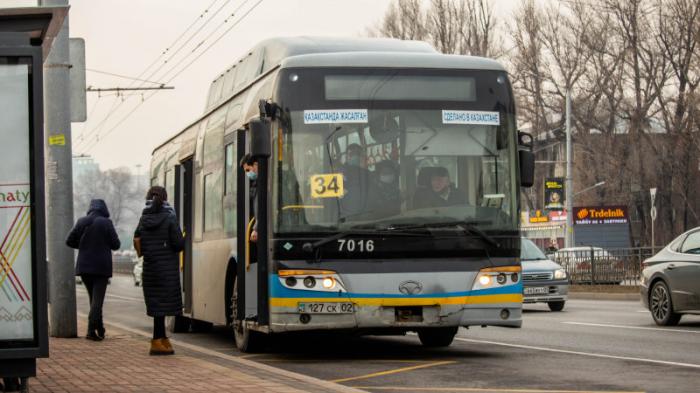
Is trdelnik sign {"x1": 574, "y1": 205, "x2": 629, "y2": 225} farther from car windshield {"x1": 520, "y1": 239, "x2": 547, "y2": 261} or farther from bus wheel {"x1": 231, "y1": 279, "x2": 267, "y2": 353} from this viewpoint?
bus wheel {"x1": 231, "y1": 279, "x2": 267, "y2": 353}

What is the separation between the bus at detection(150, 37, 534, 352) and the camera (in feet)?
42.4

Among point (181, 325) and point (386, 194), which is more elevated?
point (386, 194)

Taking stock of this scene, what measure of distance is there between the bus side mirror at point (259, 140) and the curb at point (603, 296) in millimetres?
20685

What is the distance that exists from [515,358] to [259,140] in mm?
3481

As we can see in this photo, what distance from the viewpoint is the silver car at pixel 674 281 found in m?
18.4

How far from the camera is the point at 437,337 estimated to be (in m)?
15.4

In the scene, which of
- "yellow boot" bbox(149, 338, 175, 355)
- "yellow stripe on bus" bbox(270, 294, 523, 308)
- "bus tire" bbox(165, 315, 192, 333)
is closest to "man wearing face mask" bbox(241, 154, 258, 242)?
"yellow stripe on bus" bbox(270, 294, 523, 308)

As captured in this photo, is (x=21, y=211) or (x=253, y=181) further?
(x=253, y=181)

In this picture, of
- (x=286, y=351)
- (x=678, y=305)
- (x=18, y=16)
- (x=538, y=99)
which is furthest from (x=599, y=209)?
(x=18, y=16)

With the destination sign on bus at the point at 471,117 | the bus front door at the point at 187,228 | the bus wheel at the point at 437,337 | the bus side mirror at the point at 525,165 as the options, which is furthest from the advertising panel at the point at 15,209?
the bus front door at the point at 187,228

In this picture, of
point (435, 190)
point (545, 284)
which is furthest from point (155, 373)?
point (545, 284)

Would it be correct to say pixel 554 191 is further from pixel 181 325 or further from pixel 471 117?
pixel 471 117

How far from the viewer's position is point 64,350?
14.2m

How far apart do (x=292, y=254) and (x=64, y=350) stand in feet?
9.83
